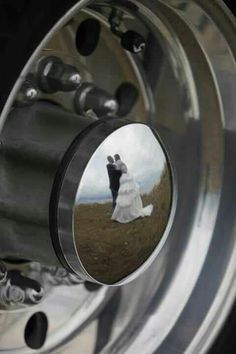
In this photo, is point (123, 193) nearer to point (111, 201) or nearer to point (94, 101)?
point (111, 201)

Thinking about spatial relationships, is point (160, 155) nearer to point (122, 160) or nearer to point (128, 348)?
point (122, 160)

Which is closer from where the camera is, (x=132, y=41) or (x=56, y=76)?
(x=56, y=76)

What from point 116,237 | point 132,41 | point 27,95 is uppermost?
point 132,41

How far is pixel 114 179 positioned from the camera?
139 cm

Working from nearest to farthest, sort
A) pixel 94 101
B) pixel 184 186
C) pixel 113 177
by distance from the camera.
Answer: pixel 113 177, pixel 94 101, pixel 184 186

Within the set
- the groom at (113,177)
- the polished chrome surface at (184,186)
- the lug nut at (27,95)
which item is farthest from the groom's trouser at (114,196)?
the polished chrome surface at (184,186)

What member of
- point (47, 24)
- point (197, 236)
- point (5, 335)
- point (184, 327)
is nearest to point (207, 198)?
point (197, 236)

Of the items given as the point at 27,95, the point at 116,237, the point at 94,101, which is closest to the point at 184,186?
the point at 94,101

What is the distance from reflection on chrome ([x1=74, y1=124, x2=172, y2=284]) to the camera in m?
1.39

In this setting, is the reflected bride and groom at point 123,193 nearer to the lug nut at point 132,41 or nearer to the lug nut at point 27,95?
the lug nut at point 27,95

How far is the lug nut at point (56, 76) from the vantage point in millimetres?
1481

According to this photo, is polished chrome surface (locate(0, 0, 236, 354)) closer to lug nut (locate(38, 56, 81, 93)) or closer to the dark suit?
lug nut (locate(38, 56, 81, 93))

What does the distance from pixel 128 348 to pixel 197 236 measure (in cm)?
26

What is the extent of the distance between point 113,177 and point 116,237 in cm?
11
